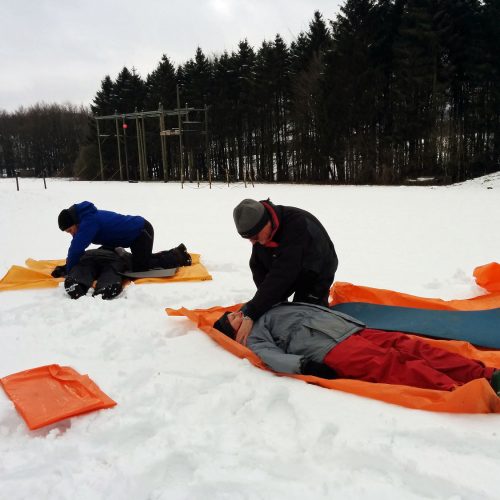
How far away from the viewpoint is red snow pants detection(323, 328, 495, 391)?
2121 millimetres

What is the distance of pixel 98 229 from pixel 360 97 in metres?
16.3

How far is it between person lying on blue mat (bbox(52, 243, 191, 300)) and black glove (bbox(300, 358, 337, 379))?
7.19 feet

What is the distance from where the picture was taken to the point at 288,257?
108 inches

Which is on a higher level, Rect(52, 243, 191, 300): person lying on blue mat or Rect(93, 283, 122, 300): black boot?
Rect(52, 243, 191, 300): person lying on blue mat

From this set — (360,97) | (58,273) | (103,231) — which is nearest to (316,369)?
(103,231)

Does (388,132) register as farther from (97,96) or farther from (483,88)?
(97,96)

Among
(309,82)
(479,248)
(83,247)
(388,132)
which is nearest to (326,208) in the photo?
(479,248)

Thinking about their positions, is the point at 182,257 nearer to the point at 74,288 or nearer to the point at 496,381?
the point at 74,288

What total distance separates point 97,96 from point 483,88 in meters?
25.1

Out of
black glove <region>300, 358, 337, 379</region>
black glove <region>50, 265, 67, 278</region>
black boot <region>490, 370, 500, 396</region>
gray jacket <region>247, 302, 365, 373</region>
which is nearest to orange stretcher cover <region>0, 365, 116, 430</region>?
gray jacket <region>247, 302, 365, 373</region>

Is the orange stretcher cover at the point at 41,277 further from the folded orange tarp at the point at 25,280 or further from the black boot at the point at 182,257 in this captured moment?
the black boot at the point at 182,257

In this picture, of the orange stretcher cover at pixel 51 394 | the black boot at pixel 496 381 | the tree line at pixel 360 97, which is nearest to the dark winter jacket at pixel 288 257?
the orange stretcher cover at pixel 51 394

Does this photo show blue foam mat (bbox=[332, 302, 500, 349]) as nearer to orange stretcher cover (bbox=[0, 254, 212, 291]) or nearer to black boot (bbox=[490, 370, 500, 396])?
black boot (bbox=[490, 370, 500, 396])


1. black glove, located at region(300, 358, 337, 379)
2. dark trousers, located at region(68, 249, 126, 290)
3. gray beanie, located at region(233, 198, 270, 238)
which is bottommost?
black glove, located at region(300, 358, 337, 379)
